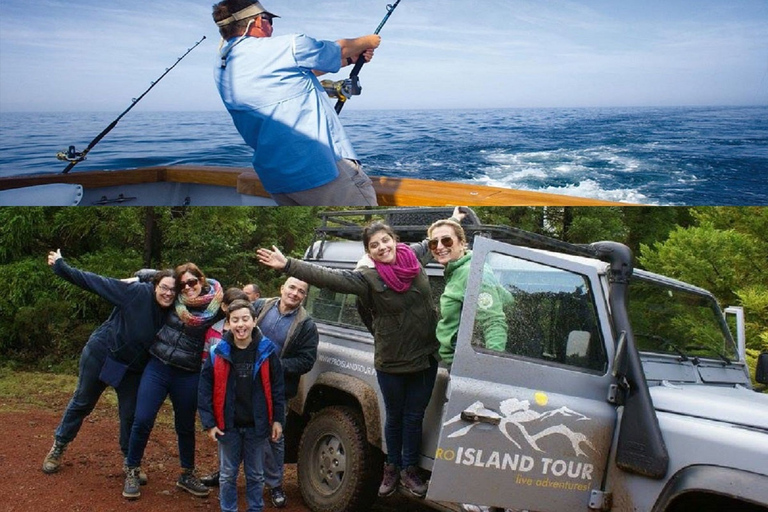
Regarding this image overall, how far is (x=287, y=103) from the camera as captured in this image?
13.3 feet

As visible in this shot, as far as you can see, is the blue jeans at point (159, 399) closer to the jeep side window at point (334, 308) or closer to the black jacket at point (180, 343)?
the black jacket at point (180, 343)

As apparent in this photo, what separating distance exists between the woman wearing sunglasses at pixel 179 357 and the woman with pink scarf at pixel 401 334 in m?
1.12

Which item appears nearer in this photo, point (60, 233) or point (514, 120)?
point (514, 120)

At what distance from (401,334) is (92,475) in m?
2.22

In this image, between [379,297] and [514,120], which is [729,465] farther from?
[514,120]

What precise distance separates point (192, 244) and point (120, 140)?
11.0ft

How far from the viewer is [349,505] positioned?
3.83 metres

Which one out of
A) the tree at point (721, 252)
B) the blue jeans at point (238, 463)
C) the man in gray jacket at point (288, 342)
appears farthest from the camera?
the tree at point (721, 252)

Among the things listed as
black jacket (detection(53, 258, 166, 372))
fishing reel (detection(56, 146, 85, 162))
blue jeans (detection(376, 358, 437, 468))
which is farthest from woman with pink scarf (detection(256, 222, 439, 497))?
fishing reel (detection(56, 146, 85, 162))

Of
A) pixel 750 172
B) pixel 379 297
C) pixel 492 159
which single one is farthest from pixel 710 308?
pixel 379 297

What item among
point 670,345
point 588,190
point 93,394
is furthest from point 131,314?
point 670,345

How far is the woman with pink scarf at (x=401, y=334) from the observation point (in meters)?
3.32

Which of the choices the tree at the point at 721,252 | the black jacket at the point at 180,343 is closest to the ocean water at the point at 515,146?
the black jacket at the point at 180,343

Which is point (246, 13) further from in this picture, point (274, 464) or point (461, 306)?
point (274, 464)
